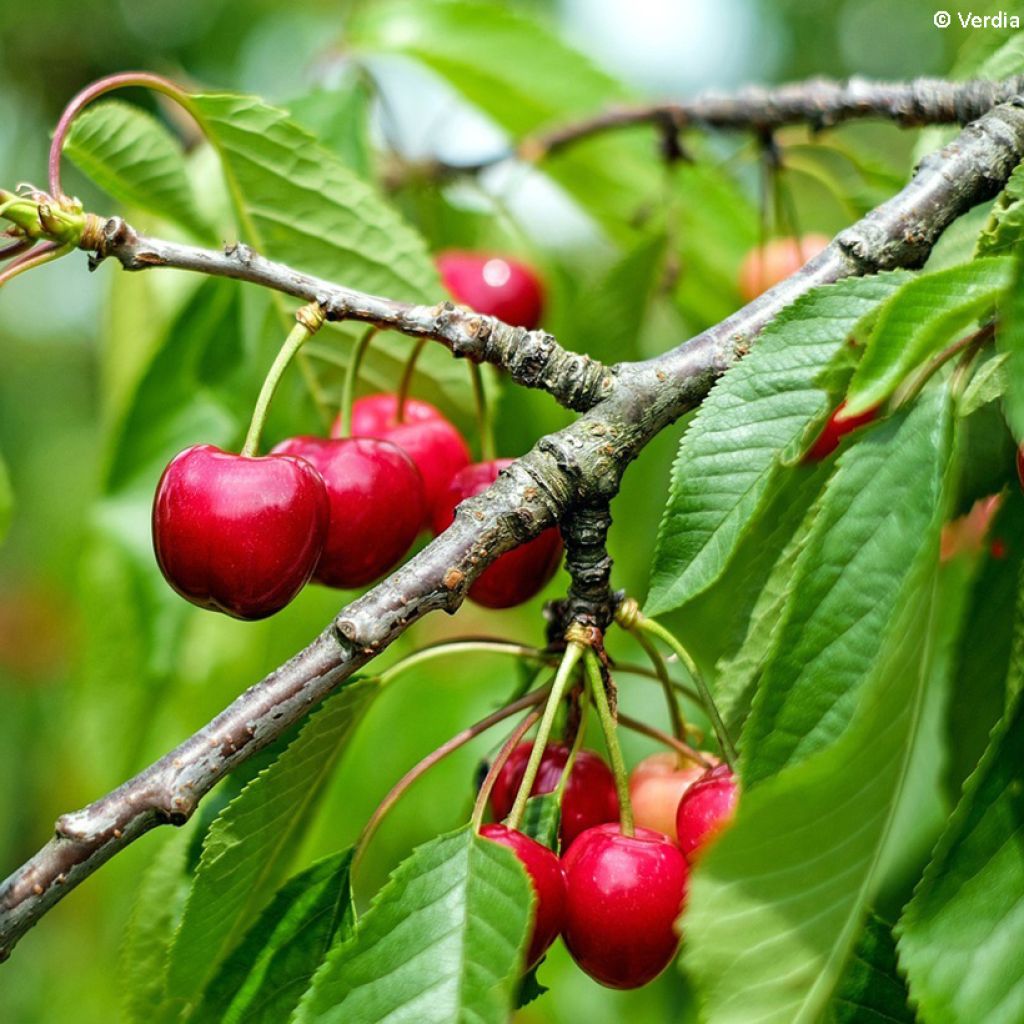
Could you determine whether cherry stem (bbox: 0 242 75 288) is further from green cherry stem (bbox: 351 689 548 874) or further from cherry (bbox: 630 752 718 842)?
cherry (bbox: 630 752 718 842)

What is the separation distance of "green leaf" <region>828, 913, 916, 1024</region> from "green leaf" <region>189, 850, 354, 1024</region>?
1.17 feet

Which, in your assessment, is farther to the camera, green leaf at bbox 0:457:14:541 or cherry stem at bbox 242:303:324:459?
green leaf at bbox 0:457:14:541

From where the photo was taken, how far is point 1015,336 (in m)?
0.62

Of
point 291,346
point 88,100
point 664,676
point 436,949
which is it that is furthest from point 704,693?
point 88,100

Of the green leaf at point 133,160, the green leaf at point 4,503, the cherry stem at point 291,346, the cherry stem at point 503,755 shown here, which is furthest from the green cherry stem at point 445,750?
the green leaf at point 133,160

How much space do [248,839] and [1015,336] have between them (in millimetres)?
625

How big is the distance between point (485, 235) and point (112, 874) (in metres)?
1.18

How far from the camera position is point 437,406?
141 cm

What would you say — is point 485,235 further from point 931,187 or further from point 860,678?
point 860,678

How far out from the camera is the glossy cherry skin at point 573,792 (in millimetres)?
1000

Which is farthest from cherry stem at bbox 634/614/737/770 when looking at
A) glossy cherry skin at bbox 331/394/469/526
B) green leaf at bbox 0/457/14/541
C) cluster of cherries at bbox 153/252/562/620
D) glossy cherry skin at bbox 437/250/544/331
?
glossy cherry skin at bbox 437/250/544/331

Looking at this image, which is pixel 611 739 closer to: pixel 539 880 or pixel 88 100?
pixel 539 880

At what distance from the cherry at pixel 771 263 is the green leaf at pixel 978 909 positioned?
1.03 m

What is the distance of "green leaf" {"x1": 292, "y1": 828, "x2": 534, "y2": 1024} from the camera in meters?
0.74
